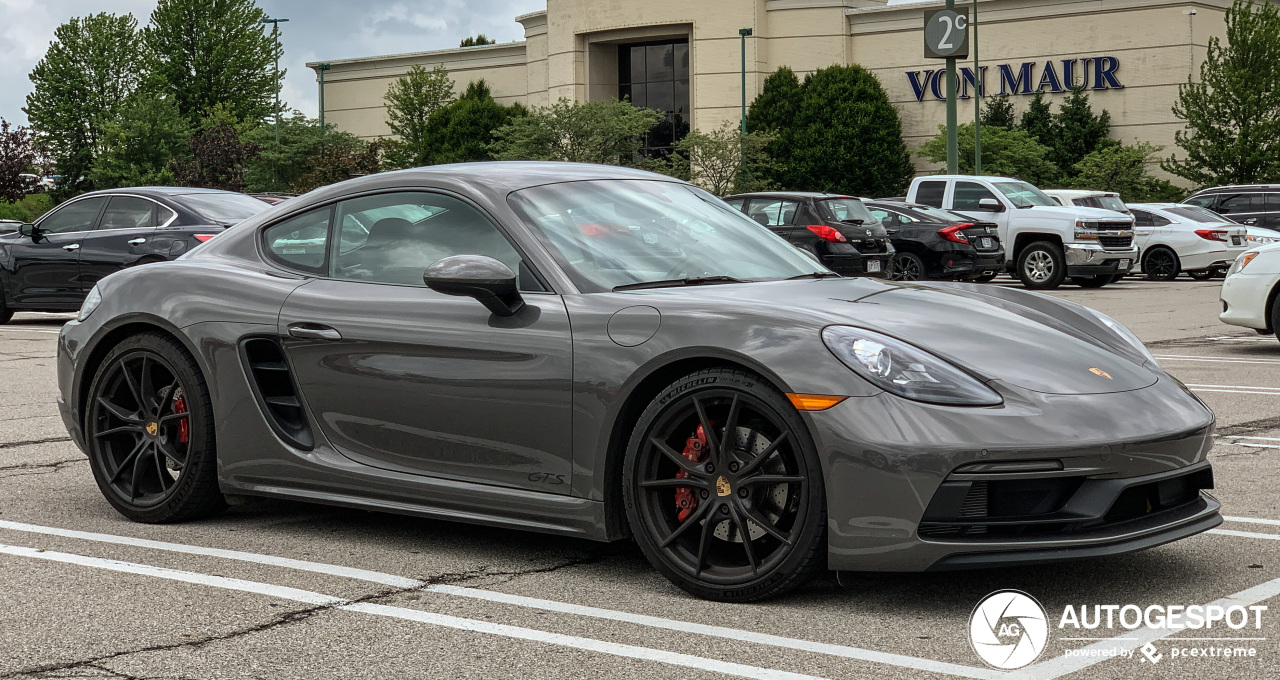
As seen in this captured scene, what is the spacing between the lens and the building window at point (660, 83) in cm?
5453

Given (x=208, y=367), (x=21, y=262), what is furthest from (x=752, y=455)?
(x=21, y=262)

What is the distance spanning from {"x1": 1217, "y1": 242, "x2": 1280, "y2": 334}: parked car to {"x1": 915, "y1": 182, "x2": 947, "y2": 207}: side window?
1280 cm

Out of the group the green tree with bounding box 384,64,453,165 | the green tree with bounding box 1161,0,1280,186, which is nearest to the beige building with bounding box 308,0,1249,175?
the green tree with bounding box 384,64,453,165

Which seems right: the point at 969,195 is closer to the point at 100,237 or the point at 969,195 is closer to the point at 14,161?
the point at 100,237

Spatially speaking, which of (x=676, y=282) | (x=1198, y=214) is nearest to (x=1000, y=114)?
(x=1198, y=214)

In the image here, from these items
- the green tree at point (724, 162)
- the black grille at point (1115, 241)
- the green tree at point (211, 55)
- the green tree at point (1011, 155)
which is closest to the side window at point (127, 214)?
the black grille at point (1115, 241)

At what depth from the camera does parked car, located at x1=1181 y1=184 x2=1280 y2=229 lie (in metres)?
28.8

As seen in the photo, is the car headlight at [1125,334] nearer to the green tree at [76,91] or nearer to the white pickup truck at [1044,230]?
the white pickup truck at [1044,230]

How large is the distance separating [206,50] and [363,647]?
251 feet

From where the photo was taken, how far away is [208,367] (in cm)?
530

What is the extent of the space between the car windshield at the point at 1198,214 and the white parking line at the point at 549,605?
82.7ft

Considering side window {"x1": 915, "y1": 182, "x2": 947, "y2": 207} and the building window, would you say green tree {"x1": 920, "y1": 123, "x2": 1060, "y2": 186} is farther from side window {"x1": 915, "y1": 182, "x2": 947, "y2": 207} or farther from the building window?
side window {"x1": 915, "y1": 182, "x2": 947, "y2": 207}

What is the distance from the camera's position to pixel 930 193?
25062 millimetres

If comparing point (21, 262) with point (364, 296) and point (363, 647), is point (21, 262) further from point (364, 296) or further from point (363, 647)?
point (363, 647)
